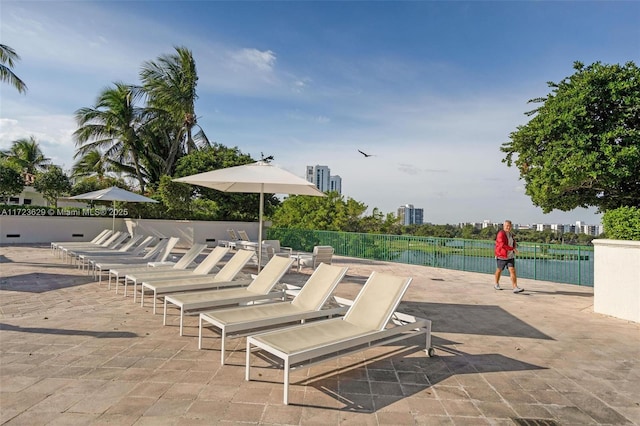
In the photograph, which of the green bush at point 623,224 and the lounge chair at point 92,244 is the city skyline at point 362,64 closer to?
the green bush at point 623,224

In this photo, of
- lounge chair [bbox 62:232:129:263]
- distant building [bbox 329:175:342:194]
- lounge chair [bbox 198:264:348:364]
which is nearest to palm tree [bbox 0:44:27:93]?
lounge chair [bbox 62:232:129:263]

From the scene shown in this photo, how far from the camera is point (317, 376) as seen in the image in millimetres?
3602

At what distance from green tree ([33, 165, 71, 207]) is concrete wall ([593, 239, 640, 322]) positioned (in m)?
23.0

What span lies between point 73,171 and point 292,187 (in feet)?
72.8

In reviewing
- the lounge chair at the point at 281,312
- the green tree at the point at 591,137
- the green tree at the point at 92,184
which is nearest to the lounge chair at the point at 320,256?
the lounge chair at the point at 281,312

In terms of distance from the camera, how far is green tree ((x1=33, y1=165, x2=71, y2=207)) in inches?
758

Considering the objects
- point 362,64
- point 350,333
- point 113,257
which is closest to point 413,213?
point 362,64

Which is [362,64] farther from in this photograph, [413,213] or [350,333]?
[413,213]

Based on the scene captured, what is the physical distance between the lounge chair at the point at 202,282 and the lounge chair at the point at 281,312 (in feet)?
4.57

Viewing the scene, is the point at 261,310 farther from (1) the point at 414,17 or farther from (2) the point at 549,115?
(1) the point at 414,17

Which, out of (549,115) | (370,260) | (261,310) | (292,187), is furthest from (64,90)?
(549,115)

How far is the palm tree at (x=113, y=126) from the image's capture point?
2184 cm

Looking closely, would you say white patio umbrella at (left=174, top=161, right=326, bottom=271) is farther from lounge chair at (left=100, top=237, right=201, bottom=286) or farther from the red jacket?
the red jacket

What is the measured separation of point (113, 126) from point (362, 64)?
16159mm
